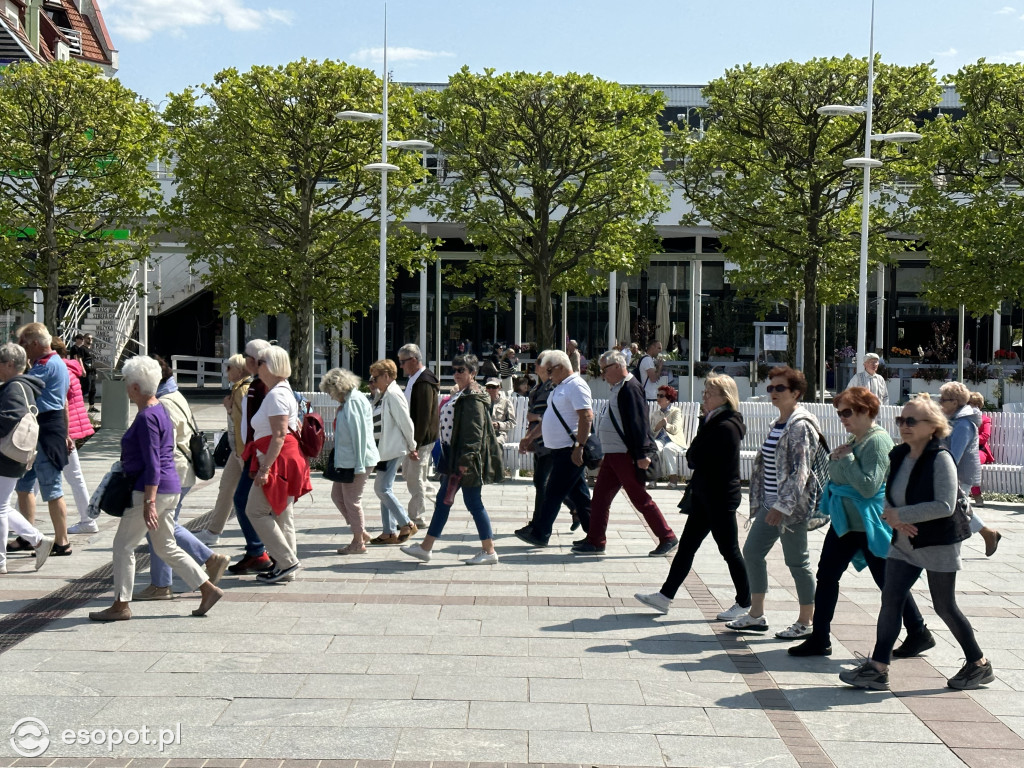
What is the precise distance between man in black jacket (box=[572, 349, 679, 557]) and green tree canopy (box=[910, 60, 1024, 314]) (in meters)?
15.7

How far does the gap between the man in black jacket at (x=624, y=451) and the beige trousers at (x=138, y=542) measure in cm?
361

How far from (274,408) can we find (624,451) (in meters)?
3.06

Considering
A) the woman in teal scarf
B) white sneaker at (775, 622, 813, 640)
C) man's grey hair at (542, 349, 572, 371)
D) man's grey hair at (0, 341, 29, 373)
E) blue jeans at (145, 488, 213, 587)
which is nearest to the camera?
the woman in teal scarf

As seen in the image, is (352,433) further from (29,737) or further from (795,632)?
(29,737)

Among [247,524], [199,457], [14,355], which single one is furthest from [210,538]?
[14,355]

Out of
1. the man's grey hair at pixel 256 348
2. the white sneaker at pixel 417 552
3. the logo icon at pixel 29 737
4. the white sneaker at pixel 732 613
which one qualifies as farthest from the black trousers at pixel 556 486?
the logo icon at pixel 29 737

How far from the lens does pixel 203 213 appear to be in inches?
831

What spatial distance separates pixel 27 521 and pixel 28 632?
2496 mm

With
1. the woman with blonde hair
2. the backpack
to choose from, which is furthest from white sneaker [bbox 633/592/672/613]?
the backpack

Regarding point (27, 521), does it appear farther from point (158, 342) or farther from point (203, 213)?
point (158, 342)

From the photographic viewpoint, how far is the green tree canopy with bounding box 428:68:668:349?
23.3 metres

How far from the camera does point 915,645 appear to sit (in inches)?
265

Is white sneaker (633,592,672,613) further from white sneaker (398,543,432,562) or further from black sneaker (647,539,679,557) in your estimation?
black sneaker (647,539,679,557)

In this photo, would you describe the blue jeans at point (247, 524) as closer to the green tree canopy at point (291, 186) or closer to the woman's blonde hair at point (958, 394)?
the woman's blonde hair at point (958, 394)
